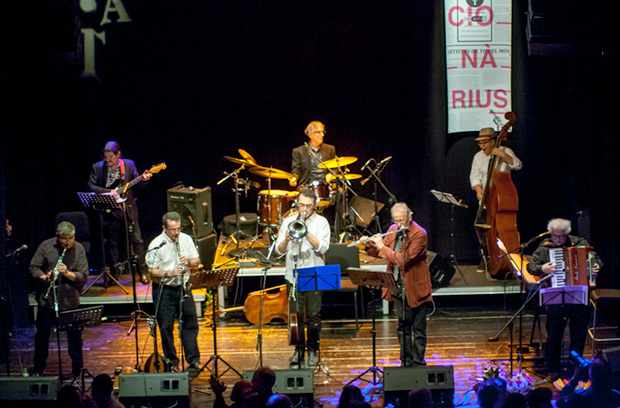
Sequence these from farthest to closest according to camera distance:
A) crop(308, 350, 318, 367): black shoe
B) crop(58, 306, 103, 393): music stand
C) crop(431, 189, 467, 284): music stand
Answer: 1. crop(431, 189, 467, 284): music stand
2. crop(308, 350, 318, 367): black shoe
3. crop(58, 306, 103, 393): music stand

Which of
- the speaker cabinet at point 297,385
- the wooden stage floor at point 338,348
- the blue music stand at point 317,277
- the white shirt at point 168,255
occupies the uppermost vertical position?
the white shirt at point 168,255

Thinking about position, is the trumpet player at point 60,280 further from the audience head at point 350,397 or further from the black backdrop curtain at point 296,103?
the audience head at point 350,397

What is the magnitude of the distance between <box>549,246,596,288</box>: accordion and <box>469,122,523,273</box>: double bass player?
269 centimetres

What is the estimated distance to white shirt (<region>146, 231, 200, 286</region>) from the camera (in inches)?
324

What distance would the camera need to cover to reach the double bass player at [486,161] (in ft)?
34.9

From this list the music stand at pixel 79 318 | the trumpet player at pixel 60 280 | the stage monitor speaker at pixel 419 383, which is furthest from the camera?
the trumpet player at pixel 60 280

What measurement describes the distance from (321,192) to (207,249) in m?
1.93

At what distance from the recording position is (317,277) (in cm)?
783

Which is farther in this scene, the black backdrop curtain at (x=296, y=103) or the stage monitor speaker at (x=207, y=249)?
the black backdrop curtain at (x=296, y=103)

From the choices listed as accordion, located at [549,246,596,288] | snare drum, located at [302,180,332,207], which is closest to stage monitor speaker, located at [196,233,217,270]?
snare drum, located at [302,180,332,207]

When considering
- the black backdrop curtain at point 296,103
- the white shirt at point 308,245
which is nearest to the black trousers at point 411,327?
the white shirt at point 308,245

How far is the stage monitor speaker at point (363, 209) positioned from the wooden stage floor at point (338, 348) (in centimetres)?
158

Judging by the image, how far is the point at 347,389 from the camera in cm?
564

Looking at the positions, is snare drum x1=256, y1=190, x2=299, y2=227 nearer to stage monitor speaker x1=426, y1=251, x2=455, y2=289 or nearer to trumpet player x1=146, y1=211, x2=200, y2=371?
stage monitor speaker x1=426, y1=251, x2=455, y2=289
